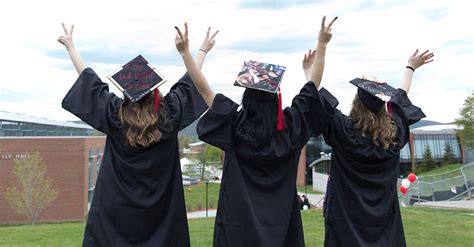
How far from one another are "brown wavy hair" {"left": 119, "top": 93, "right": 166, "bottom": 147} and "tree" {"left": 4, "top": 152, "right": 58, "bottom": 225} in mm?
38426

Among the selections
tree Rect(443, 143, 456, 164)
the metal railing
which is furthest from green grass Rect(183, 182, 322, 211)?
the metal railing

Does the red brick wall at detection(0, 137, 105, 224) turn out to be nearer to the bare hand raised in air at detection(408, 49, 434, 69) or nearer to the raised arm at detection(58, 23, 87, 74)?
the raised arm at detection(58, 23, 87, 74)

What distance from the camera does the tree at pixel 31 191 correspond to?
3847 cm

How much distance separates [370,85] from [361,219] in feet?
3.71

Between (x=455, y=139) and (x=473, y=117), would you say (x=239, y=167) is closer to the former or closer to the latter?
(x=473, y=117)

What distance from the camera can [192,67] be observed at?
137 inches

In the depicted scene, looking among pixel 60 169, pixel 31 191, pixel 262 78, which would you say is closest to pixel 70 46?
pixel 262 78

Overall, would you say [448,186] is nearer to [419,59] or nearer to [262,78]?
[419,59]

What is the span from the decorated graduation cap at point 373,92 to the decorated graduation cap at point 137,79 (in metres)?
1.66

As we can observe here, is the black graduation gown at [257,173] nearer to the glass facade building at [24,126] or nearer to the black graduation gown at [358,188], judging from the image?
the black graduation gown at [358,188]

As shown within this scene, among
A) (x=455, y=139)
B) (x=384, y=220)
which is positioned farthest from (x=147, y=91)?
(x=455, y=139)

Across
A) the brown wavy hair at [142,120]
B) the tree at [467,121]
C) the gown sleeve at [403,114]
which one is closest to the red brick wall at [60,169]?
the tree at [467,121]

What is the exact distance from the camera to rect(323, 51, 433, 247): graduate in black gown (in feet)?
12.5

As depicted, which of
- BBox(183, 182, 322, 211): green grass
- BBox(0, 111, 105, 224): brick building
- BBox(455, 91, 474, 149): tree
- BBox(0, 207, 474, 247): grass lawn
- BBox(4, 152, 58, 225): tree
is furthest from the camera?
BBox(183, 182, 322, 211): green grass
